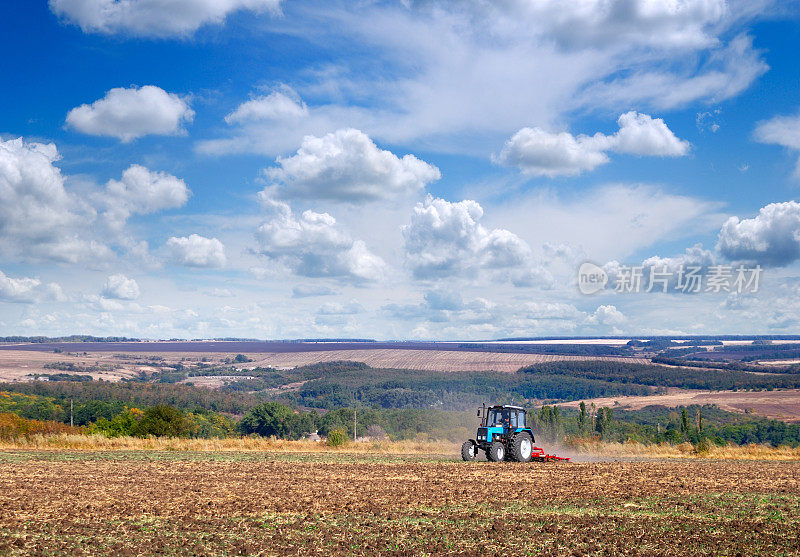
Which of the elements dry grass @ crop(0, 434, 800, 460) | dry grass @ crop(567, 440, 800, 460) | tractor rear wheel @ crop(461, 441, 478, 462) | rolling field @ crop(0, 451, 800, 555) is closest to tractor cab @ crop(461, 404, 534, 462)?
tractor rear wheel @ crop(461, 441, 478, 462)

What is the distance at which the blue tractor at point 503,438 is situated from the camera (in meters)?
36.2

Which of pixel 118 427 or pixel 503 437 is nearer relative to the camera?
pixel 503 437

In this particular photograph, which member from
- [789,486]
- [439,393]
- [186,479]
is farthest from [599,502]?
[439,393]

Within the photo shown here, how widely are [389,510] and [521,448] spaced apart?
57.5 ft

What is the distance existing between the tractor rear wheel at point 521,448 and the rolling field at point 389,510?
2.82 m

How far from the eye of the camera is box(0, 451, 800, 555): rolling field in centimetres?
1602

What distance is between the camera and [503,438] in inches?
1447

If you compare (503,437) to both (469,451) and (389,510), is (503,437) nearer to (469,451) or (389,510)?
(469,451)

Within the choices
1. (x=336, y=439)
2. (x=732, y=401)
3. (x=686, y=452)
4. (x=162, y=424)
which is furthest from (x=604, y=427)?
(x=732, y=401)

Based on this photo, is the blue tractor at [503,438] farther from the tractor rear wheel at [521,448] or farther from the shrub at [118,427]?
the shrub at [118,427]

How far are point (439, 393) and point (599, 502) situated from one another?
14964 cm

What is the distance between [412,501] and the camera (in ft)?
73.4

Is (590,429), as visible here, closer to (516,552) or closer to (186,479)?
(186,479)

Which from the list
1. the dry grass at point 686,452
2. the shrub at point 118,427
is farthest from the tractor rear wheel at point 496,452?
the shrub at point 118,427
